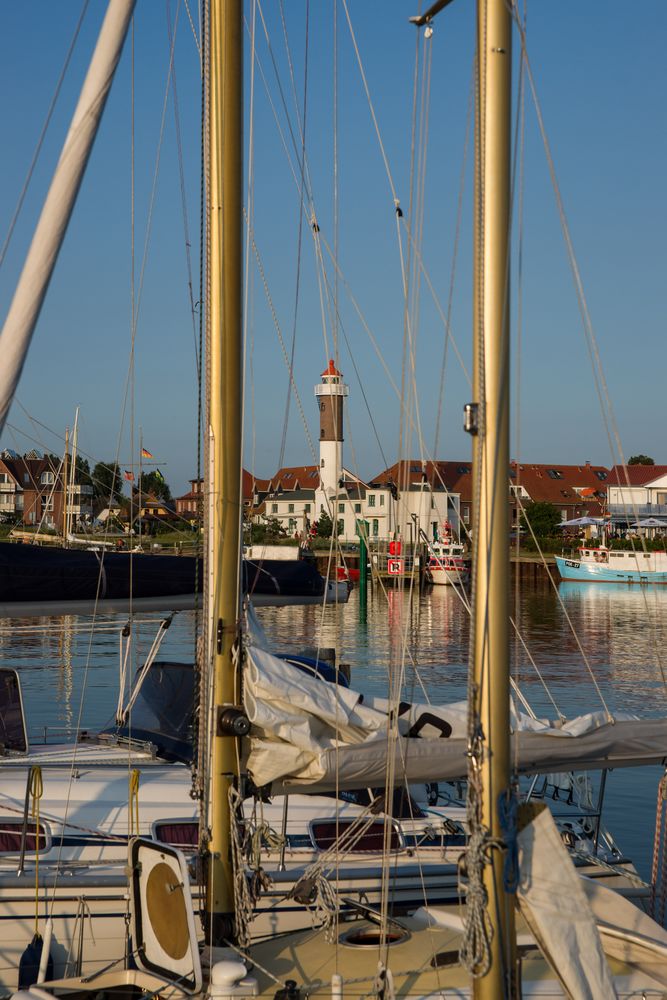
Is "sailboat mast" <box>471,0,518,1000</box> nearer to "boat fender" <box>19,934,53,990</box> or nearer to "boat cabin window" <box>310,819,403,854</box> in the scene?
"boat fender" <box>19,934,53,990</box>

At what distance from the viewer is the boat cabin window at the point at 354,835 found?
1102 centimetres

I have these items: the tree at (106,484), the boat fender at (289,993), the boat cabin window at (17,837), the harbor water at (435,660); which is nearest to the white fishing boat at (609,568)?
the harbor water at (435,660)

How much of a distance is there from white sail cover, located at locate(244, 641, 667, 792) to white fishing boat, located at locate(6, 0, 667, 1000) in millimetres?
15

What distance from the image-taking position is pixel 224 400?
27.0 feet

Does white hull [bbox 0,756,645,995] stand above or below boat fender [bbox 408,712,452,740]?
below

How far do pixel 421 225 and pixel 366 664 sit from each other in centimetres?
3290

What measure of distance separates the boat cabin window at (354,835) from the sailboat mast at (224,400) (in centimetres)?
335

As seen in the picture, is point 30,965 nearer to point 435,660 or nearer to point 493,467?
point 493,467

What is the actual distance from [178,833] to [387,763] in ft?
13.1

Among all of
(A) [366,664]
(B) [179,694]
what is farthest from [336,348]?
(A) [366,664]

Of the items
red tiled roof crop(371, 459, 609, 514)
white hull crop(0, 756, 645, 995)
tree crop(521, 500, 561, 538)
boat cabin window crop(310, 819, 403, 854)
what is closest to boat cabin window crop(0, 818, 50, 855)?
white hull crop(0, 756, 645, 995)

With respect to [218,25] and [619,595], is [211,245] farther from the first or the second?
[619,595]

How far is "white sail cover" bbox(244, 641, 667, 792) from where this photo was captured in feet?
25.7

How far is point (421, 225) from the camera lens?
8.39m
